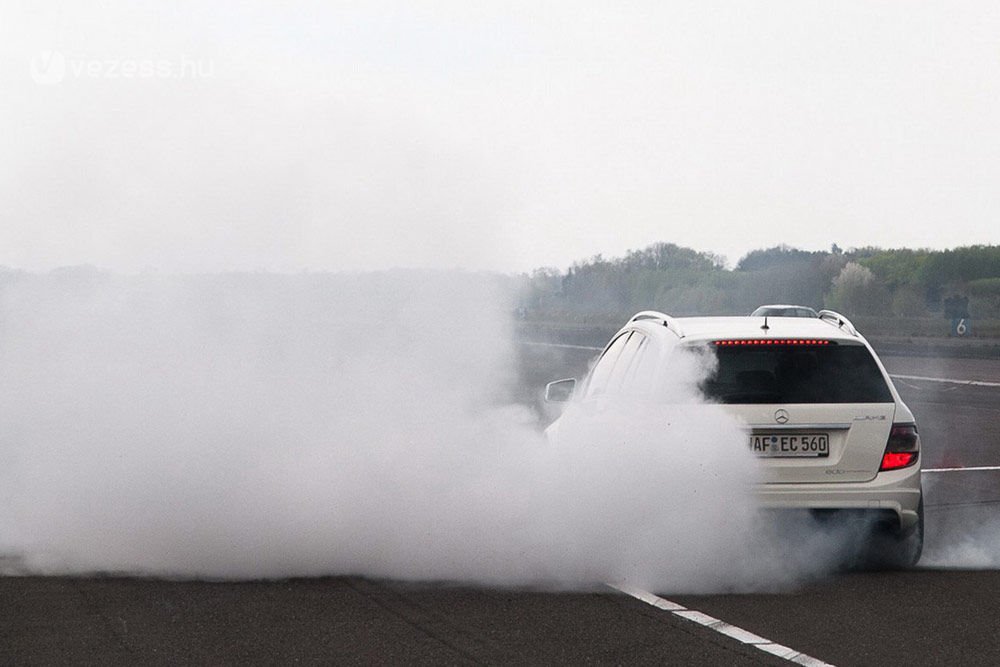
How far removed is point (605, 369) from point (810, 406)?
1651 mm

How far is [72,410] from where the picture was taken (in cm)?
897

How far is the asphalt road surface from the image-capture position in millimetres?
5746

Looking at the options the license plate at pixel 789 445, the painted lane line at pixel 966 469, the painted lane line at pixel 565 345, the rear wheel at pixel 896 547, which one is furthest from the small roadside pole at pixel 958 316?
the license plate at pixel 789 445

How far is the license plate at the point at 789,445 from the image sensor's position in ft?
25.2

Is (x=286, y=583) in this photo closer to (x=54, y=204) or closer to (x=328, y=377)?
(x=328, y=377)

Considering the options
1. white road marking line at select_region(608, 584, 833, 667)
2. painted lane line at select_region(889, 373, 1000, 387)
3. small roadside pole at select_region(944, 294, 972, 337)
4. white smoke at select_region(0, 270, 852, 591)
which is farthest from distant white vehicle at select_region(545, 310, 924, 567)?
small roadside pole at select_region(944, 294, 972, 337)

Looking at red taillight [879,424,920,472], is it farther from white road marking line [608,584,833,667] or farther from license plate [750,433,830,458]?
white road marking line [608,584,833,667]

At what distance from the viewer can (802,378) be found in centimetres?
788

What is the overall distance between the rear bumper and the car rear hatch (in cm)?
5

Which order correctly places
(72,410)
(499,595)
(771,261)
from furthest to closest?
(771,261) → (72,410) → (499,595)

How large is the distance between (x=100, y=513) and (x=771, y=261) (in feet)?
301

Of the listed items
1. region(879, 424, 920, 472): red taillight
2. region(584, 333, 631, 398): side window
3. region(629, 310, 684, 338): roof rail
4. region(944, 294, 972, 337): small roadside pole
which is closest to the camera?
region(879, 424, 920, 472): red taillight

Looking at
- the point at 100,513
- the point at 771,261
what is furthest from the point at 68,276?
the point at 771,261

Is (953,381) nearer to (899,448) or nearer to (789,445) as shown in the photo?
(899,448)
